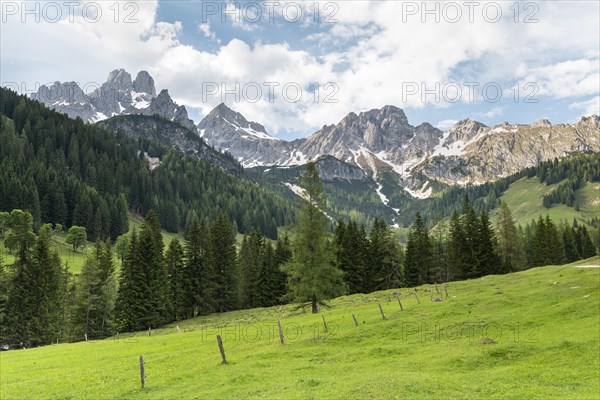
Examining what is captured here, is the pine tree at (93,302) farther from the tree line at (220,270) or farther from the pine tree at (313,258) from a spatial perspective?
the pine tree at (313,258)

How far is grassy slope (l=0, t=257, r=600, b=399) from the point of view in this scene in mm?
19156

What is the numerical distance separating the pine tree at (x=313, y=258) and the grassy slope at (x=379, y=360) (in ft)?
36.0

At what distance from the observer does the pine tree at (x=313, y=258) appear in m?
52.1

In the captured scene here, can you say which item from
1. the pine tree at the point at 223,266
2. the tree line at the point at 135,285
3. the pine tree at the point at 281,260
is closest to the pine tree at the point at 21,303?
the tree line at the point at 135,285

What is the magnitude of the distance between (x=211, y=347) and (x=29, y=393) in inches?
519

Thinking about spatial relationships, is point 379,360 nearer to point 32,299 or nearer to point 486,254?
point 32,299

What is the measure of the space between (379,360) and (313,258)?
28.9 m

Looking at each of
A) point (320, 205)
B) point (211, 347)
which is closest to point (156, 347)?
point (211, 347)

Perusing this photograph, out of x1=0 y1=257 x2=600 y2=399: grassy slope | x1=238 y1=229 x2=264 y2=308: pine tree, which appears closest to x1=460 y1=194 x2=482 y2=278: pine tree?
x1=0 y1=257 x2=600 y2=399: grassy slope

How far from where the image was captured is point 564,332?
89.4 feet

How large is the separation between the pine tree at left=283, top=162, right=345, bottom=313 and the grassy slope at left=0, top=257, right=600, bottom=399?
10964 mm

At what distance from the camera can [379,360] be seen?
24641 mm

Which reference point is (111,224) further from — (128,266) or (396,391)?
(396,391)

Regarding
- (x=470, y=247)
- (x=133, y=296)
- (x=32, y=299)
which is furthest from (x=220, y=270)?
(x=470, y=247)
